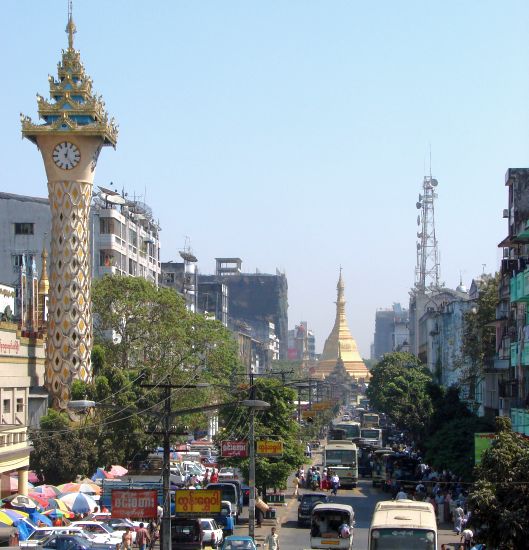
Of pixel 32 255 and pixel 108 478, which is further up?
pixel 32 255

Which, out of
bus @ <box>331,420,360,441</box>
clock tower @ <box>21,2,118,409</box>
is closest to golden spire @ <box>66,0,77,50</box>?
clock tower @ <box>21,2,118,409</box>

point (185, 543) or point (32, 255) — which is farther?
point (32, 255)

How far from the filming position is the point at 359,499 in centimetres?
6706

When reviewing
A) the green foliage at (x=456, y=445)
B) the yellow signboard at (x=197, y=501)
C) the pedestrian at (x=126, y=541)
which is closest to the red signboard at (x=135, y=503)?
A: the yellow signboard at (x=197, y=501)

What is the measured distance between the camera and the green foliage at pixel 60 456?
191ft

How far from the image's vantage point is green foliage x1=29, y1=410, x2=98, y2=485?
58281 mm

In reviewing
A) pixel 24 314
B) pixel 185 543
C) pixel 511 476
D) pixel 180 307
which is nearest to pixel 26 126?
pixel 24 314

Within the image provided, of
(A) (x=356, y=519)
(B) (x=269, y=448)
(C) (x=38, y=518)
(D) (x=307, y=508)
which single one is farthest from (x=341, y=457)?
(C) (x=38, y=518)

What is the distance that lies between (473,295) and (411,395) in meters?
10.6

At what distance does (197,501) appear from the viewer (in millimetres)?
38031

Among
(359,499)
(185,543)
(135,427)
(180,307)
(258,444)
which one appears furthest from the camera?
(180,307)

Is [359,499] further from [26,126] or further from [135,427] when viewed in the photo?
[26,126]

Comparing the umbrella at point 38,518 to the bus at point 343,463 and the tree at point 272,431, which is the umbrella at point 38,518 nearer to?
the tree at point 272,431

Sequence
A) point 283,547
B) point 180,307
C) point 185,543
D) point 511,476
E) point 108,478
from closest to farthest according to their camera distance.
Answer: point 511,476
point 185,543
point 283,547
point 108,478
point 180,307
